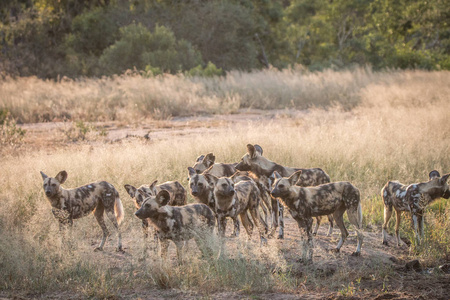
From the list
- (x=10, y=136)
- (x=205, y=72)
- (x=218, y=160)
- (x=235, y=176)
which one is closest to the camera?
(x=235, y=176)

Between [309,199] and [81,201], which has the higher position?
[81,201]

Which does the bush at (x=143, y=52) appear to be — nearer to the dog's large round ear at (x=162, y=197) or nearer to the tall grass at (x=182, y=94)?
the tall grass at (x=182, y=94)

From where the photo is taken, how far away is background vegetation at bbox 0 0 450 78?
2772 cm

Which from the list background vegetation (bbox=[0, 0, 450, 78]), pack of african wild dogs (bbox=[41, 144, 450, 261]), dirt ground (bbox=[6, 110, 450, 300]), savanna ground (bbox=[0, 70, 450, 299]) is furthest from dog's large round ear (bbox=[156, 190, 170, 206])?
background vegetation (bbox=[0, 0, 450, 78])

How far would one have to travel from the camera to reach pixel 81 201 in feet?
22.5

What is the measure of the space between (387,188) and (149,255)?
9.95ft

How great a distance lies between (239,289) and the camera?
18.3 ft

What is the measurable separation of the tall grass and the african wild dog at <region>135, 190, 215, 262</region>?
430 inches

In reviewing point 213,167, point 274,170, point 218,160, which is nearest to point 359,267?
point 274,170

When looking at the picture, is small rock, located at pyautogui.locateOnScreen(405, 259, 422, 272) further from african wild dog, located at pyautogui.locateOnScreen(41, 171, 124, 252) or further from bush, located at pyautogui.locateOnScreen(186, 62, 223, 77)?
bush, located at pyautogui.locateOnScreen(186, 62, 223, 77)

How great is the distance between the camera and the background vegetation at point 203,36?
2772 cm

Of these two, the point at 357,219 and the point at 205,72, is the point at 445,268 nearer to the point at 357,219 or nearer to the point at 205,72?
the point at 357,219

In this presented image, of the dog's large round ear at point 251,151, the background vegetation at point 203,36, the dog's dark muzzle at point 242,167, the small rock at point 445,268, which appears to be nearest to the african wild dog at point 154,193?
the dog's dark muzzle at point 242,167

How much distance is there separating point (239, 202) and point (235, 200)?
107mm
